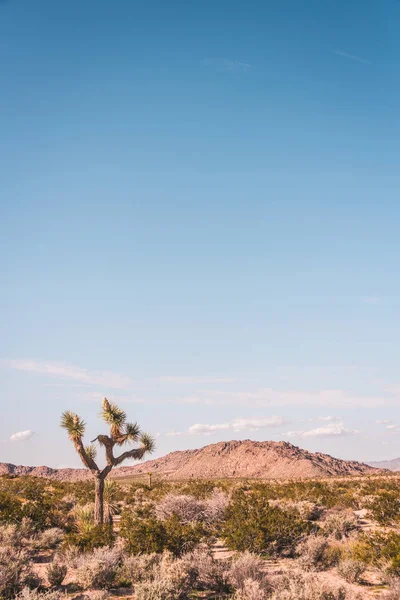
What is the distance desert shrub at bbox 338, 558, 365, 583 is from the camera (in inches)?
416

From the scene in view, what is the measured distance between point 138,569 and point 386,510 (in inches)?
481

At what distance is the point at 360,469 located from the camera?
109 meters

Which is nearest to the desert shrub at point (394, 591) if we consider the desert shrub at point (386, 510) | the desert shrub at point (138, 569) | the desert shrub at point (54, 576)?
the desert shrub at point (138, 569)

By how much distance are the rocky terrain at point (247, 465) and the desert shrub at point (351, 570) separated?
80928 mm

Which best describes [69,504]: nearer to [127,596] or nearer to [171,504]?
[171,504]

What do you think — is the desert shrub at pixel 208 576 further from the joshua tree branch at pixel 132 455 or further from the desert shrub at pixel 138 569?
the joshua tree branch at pixel 132 455

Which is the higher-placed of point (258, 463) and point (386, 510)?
point (386, 510)

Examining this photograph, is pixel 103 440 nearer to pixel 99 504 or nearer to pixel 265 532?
pixel 99 504

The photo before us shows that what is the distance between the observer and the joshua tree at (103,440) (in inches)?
653

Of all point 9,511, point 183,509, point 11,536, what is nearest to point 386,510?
point 183,509

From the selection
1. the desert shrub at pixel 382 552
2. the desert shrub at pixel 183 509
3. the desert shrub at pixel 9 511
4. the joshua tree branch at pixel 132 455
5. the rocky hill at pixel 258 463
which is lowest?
the rocky hill at pixel 258 463

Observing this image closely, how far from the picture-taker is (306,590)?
7.99 m

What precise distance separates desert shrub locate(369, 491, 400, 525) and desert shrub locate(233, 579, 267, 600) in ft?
30.5

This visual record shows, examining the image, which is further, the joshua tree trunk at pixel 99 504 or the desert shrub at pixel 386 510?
the desert shrub at pixel 386 510
